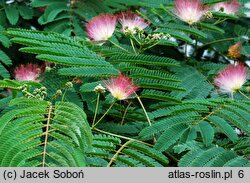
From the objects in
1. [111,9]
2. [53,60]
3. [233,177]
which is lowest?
[233,177]

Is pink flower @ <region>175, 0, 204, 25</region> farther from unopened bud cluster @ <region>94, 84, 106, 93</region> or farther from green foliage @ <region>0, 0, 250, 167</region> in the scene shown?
unopened bud cluster @ <region>94, 84, 106, 93</region>

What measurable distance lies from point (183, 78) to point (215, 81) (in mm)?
157

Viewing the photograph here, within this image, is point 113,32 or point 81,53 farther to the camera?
point 113,32

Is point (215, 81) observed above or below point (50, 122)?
above

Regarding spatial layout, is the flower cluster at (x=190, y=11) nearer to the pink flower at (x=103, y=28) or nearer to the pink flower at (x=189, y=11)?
the pink flower at (x=189, y=11)

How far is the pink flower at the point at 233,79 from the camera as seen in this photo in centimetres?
336

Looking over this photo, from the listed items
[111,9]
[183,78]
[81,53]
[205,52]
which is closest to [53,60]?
[81,53]

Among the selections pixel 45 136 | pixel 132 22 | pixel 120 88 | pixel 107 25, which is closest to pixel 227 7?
pixel 132 22

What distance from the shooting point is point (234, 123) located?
297cm

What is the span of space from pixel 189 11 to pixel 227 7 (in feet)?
1.08

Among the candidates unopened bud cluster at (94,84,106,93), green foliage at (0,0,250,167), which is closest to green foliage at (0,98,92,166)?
green foliage at (0,0,250,167)

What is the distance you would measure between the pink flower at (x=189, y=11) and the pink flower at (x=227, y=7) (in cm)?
22

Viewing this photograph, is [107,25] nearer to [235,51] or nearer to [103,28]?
[103,28]

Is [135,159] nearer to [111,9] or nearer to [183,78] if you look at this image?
[183,78]
